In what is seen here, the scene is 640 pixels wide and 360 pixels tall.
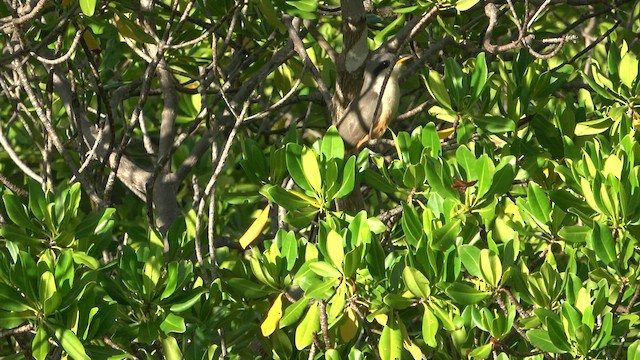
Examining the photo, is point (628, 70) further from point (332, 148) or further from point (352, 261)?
point (352, 261)

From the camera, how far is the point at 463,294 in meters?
2.37

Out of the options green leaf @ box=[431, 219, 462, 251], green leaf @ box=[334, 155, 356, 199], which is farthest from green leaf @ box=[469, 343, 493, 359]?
green leaf @ box=[334, 155, 356, 199]

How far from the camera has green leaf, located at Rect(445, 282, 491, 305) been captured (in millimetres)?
2363

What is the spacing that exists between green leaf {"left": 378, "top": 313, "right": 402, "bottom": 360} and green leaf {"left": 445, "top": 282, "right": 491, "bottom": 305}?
0.21 meters

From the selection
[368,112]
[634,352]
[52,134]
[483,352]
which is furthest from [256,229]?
[634,352]

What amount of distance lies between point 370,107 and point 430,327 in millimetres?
1905

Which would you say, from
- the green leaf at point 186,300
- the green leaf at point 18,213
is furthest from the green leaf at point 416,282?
the green leaf at point 18,213

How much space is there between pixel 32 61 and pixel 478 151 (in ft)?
6.10

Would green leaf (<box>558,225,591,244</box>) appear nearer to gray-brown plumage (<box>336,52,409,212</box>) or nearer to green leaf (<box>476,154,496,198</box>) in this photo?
green leaf (<box>476,154,496,198</box>)

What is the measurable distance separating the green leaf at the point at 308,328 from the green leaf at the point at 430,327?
0.29 m

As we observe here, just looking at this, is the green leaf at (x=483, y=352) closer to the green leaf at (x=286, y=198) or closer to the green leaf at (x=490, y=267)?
the green leaf at (x=490, y=267)

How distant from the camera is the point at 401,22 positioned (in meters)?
3.40

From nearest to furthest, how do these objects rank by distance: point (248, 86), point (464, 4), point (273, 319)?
point (273, 319)
point (464, 4)
point (248, 86)

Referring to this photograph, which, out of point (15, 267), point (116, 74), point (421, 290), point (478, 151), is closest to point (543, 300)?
point (421, 290)
